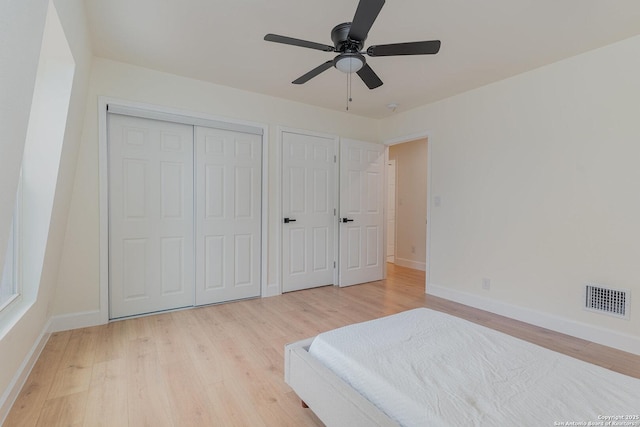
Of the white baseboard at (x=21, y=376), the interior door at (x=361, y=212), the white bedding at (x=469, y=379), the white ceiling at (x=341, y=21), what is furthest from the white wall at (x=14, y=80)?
the interior door at (x=361, y=212)

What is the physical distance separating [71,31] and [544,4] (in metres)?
3.00

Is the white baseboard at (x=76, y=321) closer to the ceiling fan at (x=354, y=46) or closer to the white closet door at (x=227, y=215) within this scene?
the white closet door at (x=227, y=215)

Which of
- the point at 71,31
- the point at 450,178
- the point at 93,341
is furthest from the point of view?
the point at 450,178

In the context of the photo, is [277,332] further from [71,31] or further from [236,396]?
[71,31]

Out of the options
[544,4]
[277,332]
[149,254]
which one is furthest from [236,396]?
[544,4]

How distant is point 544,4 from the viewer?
203 cm

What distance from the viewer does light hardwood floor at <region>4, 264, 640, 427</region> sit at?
171 centimetres

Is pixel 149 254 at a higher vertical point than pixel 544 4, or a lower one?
lower

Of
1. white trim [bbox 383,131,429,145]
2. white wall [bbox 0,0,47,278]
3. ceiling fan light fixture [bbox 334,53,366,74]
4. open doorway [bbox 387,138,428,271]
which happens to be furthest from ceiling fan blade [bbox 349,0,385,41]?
open doorway [bbox 387,138,428,271]

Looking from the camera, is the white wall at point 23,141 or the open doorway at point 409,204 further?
the open doorway at point 409,204

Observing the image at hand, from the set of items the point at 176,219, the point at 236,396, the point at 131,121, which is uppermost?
the point at 131,121

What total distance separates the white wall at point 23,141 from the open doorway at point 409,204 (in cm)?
450

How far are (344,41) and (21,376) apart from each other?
2917mm

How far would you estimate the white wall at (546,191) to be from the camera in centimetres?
252
